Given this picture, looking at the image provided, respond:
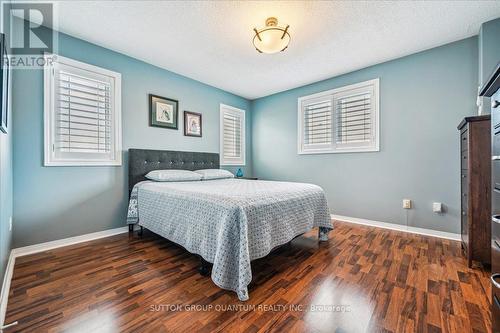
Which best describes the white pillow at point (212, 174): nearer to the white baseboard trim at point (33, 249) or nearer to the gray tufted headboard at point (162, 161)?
the gray tufted headboard at point (162, 161)

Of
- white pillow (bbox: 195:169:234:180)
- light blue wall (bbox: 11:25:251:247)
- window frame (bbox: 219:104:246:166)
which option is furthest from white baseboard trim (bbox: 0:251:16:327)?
window frame (bbox: 219:104:246:166)

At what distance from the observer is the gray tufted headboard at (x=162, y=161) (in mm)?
2902

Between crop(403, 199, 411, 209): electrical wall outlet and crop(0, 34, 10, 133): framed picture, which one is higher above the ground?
crop(0, 34, 10, 133): framed picture

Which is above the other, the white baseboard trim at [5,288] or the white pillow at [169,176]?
the white pillow at [169,176]

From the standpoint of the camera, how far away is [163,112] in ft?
10.8

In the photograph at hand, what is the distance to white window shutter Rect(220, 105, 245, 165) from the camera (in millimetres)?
4250

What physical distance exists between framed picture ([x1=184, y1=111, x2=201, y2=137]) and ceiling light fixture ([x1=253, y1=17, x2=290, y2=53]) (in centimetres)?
188

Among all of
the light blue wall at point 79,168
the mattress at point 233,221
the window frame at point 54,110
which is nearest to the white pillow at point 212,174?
the light blue wall at point 79,168

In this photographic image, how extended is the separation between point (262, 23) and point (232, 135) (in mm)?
2490

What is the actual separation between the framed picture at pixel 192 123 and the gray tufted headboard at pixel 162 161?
0.37m

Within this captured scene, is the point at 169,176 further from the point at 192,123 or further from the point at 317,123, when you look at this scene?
the point at 317,123

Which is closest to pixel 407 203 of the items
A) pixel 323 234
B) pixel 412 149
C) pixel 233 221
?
pixel 412 149

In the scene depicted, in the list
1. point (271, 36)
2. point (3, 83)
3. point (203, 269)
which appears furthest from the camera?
point (271, 36)

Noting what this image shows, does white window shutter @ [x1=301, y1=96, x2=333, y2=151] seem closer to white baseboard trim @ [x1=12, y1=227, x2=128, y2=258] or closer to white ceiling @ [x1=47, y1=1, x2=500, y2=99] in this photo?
white ceiling @ [x1=47, y1=1, x2=500, y2=99]
